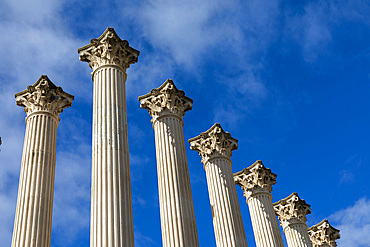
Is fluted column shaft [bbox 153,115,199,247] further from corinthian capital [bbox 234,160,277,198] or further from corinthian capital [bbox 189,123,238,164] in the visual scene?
corinthian capital [bbox 234,160,277,198]

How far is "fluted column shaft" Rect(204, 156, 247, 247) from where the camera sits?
3894 cm

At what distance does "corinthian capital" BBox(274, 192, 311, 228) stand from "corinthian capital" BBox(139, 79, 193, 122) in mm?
18601

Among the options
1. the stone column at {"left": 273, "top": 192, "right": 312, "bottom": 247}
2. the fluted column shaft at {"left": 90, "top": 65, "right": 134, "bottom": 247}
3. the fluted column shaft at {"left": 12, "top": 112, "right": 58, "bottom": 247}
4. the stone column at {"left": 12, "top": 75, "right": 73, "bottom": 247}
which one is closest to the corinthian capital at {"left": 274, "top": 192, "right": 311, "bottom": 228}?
the stone column at {"left": 273, "top": 192, "right": 312, "bottom": 247}

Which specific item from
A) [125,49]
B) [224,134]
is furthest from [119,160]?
[224,134]

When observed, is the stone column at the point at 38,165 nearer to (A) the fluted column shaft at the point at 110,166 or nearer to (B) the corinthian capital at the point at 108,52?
(B) the corinthian capital at the point at 108,52

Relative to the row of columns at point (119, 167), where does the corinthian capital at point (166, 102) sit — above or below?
above

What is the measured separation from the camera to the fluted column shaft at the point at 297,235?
5091cm

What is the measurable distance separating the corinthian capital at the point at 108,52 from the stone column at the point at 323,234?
1301 inches

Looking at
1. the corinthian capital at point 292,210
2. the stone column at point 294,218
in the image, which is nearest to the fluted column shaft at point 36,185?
the corinthian capital at point 292,210

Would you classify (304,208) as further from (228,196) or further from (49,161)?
(49,161)

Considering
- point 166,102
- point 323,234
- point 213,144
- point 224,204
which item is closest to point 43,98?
point 166,102

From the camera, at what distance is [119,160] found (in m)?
31.6

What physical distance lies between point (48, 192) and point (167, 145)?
9313mm

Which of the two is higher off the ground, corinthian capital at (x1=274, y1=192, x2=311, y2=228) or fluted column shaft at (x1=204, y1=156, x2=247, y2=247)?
corinthian capital at (x1=274, y1=192, x2=311, y2=228)
